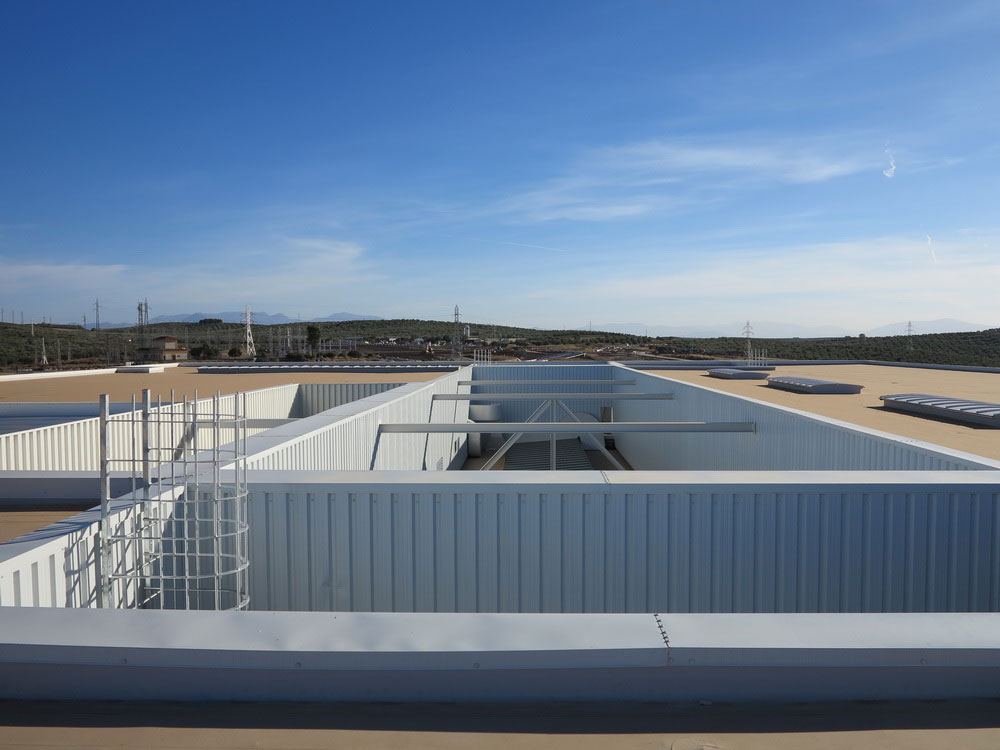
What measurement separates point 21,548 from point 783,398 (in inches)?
617

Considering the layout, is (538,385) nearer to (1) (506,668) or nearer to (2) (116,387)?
(2) (116,387)

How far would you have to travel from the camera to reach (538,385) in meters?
30.1

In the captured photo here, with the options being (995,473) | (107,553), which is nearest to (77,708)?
(107,553)

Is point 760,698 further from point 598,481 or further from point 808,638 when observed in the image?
point 598,481

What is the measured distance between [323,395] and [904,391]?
54.6 ft

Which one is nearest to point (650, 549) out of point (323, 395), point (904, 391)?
point (904, 391)

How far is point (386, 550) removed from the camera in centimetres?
561

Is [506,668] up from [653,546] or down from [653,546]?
up

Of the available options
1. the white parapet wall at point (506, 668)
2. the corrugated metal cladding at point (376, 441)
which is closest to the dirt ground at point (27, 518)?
the corrugated metal cladding at point (376, 441)

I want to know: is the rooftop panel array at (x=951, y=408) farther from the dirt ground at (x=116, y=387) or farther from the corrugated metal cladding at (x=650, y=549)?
the dirt ground at (x=116, y=387)

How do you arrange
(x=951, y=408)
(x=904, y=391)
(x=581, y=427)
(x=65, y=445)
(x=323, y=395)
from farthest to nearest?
(x=323, y=395) < (x=904, y=391) < (x=581, y=427) < (x=951, y=408) < (x=65, y=445)

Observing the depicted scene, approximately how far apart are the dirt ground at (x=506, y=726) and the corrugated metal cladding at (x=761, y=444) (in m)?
4.63

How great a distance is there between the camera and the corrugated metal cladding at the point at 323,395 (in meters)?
22.3

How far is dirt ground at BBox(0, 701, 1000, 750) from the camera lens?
8.39 ft
